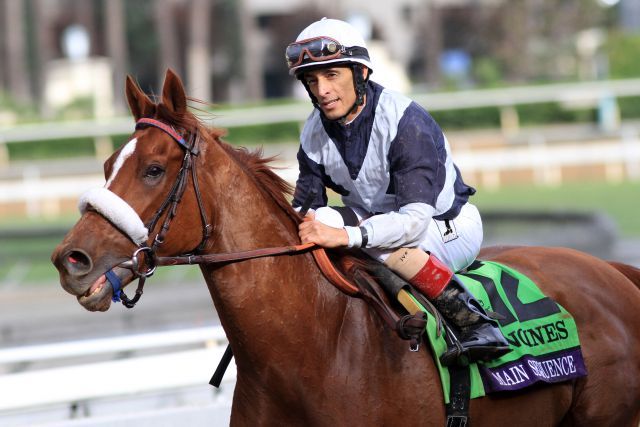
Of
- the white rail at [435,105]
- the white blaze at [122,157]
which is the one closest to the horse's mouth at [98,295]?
the white blaze at [122,157]

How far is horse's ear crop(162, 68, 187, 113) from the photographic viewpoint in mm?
3543

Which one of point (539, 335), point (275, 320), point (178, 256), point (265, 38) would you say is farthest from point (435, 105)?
point (265, 38)

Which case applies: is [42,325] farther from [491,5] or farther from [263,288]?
[491,5]

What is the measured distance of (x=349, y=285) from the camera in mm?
3842

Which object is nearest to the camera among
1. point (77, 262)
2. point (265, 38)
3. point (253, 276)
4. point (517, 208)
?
point (77, 262)

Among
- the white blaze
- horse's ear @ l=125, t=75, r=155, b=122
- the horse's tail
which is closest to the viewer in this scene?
the white blaze

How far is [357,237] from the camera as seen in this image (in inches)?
149

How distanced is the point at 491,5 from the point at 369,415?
133 ft

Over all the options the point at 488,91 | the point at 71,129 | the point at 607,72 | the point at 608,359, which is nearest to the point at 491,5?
the point at 607,72

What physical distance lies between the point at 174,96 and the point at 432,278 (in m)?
1.06

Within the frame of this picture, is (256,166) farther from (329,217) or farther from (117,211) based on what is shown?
(117,211)

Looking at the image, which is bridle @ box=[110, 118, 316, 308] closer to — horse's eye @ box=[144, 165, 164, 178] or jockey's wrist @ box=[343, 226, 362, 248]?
horse's eye @ box=[144, 165, 164, 178]

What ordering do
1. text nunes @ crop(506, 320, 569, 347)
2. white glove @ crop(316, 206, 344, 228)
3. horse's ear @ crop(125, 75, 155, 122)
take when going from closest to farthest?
horse's ear @ crop(125, 75, 155, 122) → white glove @ crop(316, 206, 344, 228) → text nunes @ crop(506, 320, 569, 347)

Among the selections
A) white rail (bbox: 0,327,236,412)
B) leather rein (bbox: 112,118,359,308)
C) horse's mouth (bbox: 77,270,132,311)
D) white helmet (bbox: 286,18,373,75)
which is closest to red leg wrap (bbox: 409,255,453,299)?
leather rein (bbox: 112,118,359,308)
